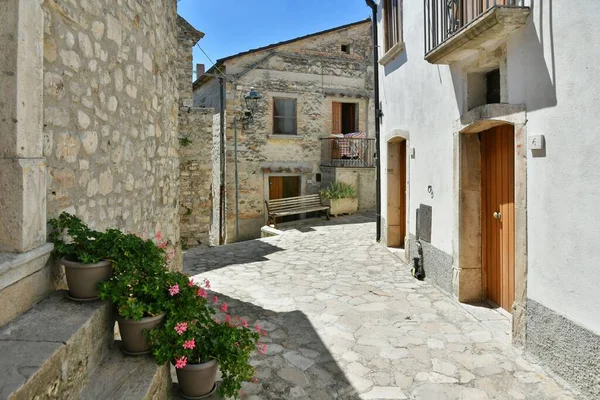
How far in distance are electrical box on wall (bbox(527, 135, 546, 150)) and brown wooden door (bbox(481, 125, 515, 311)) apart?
0.84m

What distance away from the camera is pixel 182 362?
1979 mm

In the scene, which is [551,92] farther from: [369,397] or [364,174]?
[364,174]

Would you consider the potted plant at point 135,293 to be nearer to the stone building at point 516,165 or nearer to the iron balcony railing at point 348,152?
the stone building at point 516,165

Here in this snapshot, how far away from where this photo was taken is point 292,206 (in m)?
13.4

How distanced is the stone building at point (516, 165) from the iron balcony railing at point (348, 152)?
7.86 metres

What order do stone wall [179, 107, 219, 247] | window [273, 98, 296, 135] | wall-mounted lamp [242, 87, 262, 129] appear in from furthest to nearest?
window [273, 98, 296, 135]
wall-mounted lamp [242, 87, 262, 129]
stone wall [179, 107, 219, 247]

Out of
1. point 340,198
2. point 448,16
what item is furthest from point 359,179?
point 448,16

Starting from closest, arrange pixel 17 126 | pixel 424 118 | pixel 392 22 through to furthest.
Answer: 1. pixel 17 126
2. pixel 424 118
3. pixel 392 22

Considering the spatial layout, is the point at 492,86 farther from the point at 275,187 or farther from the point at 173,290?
the point at 275,187

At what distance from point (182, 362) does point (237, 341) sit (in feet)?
1.15

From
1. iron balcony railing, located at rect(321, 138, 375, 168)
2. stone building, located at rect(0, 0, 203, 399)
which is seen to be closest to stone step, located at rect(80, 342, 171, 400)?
stone building, located at rect(0, 0, 203, 399)

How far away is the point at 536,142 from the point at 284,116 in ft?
36.6

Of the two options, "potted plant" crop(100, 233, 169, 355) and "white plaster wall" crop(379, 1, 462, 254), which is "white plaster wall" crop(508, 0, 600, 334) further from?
"potted plant" crop(100, 233, 169, 355)

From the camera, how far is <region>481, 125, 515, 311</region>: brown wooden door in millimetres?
4125
